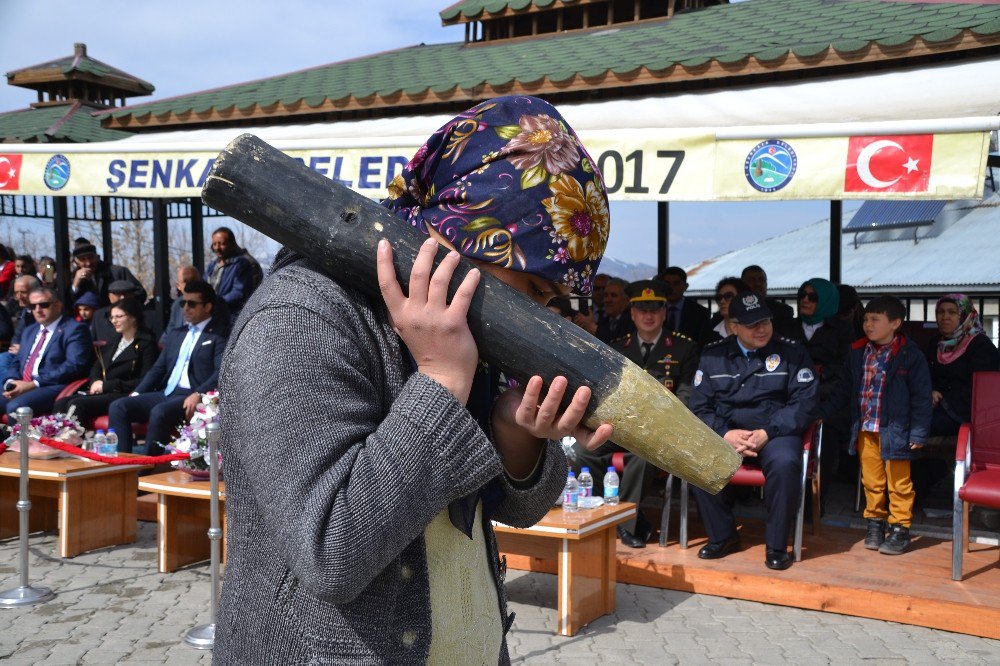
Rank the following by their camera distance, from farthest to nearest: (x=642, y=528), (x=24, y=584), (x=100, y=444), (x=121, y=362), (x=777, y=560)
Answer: (x=121, y=362) → (x=100, y=444) → (x=642, y=528) → (x=777, y=560) → (x=24, y=584)

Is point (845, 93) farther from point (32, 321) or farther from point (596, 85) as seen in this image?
point (32, 321)

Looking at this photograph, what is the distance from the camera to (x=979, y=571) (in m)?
5.46

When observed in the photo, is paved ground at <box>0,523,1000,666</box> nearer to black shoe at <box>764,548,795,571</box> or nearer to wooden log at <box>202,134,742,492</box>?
black shoe at <box>764,548,795,571</box>

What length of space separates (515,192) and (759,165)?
13.8 ft

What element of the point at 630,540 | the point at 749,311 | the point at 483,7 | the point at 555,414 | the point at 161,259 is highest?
the point at 483,7

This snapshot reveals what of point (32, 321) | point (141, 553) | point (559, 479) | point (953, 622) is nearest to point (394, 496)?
point (559, 479)

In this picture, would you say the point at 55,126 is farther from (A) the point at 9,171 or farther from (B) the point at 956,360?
(B) the point at 956,360

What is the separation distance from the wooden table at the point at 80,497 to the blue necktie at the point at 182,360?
5.08ft

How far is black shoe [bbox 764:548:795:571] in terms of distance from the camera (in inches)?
217

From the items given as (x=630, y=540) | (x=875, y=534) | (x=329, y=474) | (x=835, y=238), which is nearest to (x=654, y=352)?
(x=630, y=540)

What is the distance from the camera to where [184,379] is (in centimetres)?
807

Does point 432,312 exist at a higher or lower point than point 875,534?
higher

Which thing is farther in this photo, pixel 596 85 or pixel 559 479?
pixel 596 85

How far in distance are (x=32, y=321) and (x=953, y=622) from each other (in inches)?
373
